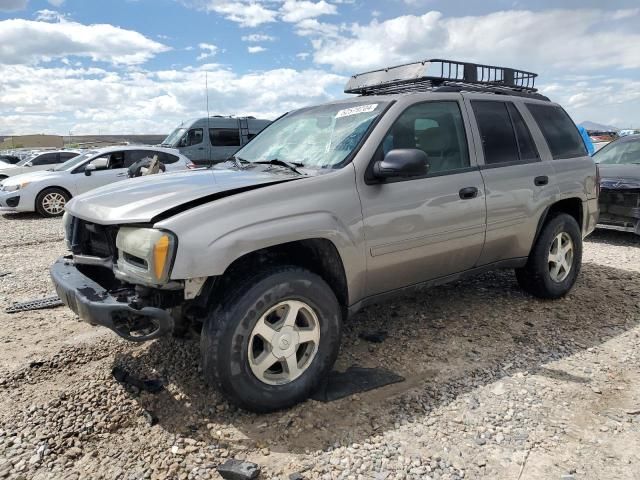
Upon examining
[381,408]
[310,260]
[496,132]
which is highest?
[496,132]

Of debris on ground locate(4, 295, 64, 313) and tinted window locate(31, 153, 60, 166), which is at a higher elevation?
tinted window locate(31, 153, 60, 166)

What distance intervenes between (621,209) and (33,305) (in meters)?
7.64

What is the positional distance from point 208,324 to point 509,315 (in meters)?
2.86

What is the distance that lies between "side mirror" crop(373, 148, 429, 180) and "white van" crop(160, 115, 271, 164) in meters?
13.3

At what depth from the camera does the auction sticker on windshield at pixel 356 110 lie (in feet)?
11.6

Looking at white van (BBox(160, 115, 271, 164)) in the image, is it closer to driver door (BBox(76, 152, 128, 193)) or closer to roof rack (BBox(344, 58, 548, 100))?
driver door (BBox(76, 152, 128, 193))

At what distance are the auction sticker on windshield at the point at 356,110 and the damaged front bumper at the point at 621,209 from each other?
17.8 feet

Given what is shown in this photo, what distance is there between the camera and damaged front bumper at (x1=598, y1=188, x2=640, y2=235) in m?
7.16

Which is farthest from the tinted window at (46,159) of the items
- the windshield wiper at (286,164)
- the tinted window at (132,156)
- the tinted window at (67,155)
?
the windshield wiper at (286,164)

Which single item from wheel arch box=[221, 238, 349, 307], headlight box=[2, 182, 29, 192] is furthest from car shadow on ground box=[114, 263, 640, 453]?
headlight box=[2, 182, 29, 192]

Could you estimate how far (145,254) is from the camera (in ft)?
8.25

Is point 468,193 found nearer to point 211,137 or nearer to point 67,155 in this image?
point 211,137

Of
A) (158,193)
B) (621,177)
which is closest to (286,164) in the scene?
(158,193)

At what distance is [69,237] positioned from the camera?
10.9 ft
